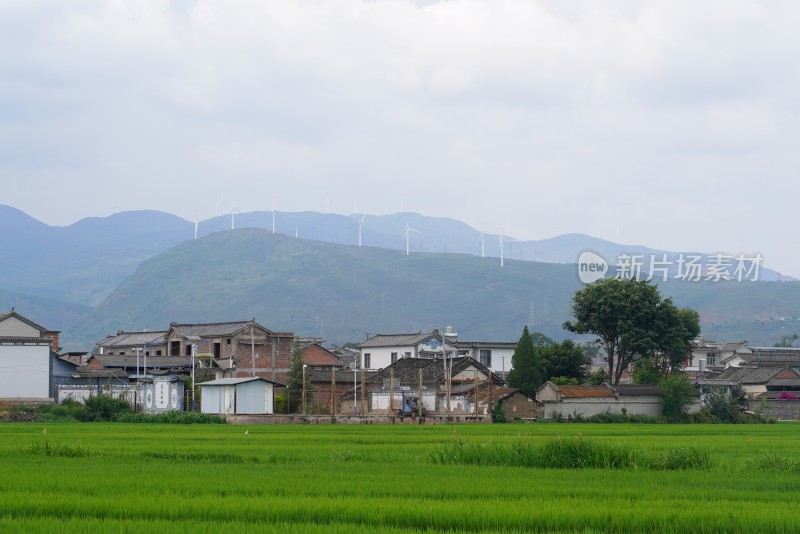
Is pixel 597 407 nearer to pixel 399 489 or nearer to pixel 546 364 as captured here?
pixel 546 364

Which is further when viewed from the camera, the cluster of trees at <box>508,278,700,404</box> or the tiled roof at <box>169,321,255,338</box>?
the tiled roof at <box>169,321,255,338</box>

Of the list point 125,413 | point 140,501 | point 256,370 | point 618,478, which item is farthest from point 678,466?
point 256,370

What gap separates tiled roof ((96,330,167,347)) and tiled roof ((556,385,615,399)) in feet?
112

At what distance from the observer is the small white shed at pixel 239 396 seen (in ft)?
189

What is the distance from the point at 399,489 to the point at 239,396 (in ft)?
136

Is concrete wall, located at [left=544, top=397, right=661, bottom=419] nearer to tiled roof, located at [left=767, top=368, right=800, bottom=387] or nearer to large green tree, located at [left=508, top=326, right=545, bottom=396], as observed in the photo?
large green tree, located at [left=508, top=326, right=545, bottom=396]

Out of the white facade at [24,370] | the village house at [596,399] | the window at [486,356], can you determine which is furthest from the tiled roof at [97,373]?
the window at [486,356]

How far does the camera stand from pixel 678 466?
22219mm

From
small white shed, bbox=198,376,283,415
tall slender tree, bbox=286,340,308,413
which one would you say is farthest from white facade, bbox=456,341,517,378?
small white shed, bbox=198,376,283,415

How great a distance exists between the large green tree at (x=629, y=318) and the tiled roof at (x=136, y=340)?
3254 centimetres

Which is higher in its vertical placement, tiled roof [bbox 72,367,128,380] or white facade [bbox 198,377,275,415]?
tiled roof [bbox 72,367,128,380]

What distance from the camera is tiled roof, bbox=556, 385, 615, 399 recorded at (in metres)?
65.8

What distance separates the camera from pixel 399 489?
17.0m

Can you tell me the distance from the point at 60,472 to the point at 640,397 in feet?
172
